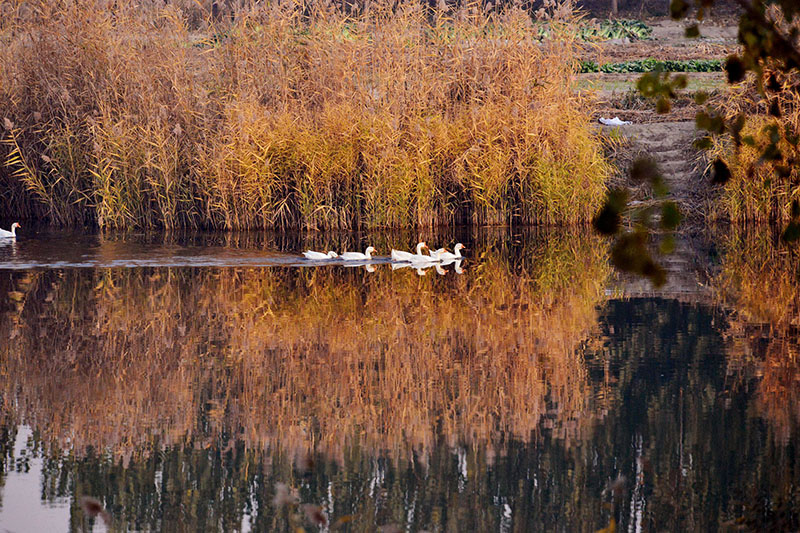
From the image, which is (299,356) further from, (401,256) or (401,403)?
(401,256)

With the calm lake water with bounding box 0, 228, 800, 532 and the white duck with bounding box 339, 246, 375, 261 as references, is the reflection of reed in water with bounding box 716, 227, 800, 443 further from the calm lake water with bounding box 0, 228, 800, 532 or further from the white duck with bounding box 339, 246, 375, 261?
the white duck with bounding box 339, 246, 375, 261

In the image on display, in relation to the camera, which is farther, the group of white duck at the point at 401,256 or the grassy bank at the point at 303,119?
the grassy bank at the point at 303,119

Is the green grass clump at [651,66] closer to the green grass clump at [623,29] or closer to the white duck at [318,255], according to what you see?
the green grass clump at [623,29]

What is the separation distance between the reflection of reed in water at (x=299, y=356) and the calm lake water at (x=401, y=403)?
0.03 metres

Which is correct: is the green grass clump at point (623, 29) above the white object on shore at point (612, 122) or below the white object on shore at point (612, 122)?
above

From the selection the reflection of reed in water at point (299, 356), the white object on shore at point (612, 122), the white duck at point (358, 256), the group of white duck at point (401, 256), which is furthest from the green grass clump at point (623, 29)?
the reflection of reed in water at point (299, 356)

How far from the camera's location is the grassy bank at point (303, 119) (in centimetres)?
1470

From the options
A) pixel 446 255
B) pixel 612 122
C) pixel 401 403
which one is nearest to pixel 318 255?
pixel 446 255

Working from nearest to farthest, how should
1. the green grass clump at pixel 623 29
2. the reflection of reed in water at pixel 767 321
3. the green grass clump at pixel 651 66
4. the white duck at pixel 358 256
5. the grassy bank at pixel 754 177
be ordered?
the reflection of reed in water at pixel 767 321, the white duck at pixel 358 256, the grassy bank at pixel 754 177, the green grass clump at pixel 651 66, the green grass clump at pixel 623 29

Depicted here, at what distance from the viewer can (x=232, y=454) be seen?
5.18 meters

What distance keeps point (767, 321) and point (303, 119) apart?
775cm

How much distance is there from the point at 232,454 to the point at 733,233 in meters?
11.3

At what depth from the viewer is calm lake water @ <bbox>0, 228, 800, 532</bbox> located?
4562 mm

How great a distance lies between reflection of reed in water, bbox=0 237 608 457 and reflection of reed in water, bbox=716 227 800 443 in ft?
3.35
